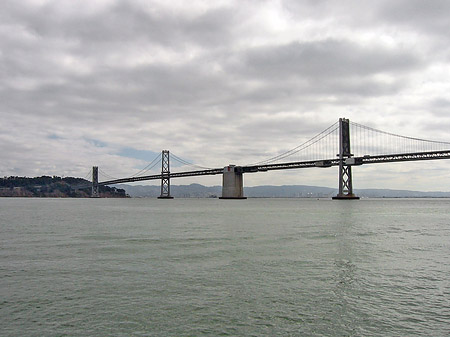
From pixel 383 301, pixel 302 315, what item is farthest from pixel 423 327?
pixel 302 315

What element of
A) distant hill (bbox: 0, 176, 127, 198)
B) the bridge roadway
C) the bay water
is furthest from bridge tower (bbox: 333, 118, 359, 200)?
distant hill (bbox: 0, 176, 127, 198)

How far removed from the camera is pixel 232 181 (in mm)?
89875

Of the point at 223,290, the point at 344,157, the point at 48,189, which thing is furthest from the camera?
the point at 48,189

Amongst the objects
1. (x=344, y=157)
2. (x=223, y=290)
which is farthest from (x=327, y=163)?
(x=223, y=290)

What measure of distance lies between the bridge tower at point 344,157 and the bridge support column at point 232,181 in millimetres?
23320

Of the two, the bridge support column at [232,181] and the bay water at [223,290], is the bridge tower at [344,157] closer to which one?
the bridge support column at [232,181]

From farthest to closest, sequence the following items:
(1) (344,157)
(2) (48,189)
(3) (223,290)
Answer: (2) (48,189) → (1) (344,157) → (3) (223,290)

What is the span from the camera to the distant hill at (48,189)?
15362cm

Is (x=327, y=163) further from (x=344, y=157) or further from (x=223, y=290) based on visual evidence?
(x=223, y=290)

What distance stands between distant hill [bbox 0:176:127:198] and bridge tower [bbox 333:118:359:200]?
10394 centimetres

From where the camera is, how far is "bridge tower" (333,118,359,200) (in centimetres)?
7444

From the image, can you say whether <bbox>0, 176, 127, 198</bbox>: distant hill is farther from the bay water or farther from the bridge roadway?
Result: the bay water

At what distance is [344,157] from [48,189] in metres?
Result: 132

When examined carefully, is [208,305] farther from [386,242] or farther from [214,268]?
[386,242]
